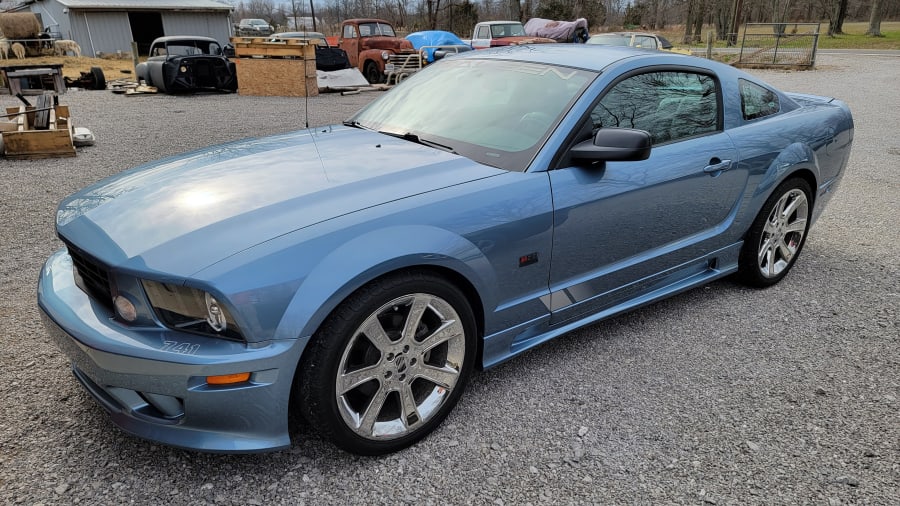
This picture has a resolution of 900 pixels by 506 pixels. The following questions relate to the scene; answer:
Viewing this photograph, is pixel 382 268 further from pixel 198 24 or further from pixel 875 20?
pixel 875 20

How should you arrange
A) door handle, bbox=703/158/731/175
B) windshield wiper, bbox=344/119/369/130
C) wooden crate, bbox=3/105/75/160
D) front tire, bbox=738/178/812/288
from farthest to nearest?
wooden crate, bbox=3/105/75/160, front tire, bbox=738/178/812/288, windshield wiper, bbox=344/119/369/130, door handle, bbox=703/158/731/175

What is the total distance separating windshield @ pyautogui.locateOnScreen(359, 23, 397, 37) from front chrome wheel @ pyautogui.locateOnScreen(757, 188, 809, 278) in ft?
54.8

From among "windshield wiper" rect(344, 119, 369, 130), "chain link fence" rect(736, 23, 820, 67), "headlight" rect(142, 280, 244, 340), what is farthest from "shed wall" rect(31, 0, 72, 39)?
"headlight" rect(142, 280, 244, 340)

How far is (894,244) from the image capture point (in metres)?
4.66

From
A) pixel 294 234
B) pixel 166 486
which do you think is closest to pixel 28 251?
pixel 166 486

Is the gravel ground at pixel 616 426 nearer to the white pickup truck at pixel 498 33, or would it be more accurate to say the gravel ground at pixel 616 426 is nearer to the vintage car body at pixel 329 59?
the vintage car body at pixel 329 59

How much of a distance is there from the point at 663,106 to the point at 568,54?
A: 582mm

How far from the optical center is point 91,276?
2215 mm

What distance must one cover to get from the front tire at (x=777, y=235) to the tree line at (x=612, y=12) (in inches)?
1158

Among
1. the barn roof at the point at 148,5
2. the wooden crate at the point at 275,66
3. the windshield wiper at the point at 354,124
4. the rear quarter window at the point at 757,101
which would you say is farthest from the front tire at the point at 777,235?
the barn roof at the point at 148,5

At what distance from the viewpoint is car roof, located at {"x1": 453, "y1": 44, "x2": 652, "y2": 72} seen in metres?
3.03

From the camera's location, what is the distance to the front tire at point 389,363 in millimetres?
2037

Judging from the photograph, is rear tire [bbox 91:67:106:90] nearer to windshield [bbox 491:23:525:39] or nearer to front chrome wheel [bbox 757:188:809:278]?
windshield [bbox 491:23:525:39]

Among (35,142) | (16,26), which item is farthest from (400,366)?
(16,26)
